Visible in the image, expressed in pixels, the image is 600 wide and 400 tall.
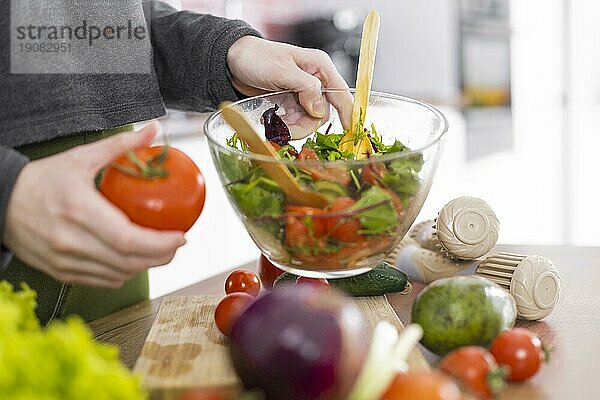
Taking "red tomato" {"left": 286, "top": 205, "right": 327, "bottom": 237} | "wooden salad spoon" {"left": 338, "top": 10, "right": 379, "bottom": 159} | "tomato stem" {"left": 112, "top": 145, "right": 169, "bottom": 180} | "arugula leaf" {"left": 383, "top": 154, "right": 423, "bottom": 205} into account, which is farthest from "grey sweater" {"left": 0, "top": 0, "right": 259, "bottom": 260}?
"arugula leaf" {"left": 383, "top": 154, "right": 423, "bottom": 205}

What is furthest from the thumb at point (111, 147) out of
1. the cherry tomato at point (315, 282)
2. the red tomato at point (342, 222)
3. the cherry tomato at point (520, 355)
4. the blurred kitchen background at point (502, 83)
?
the blurred kitchen background at point (502, 83)

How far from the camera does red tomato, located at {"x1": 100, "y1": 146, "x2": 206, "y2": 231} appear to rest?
0.85 metres

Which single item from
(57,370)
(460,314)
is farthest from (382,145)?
(57,370)

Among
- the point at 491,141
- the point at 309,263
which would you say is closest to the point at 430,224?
the point at 309,263

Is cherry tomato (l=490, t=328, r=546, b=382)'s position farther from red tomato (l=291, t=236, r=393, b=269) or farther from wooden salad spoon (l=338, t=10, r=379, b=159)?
wooden salad spoon (l=338, t=10, r=379, b=159)

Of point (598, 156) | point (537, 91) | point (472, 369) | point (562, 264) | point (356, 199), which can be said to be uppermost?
point (356, 199)

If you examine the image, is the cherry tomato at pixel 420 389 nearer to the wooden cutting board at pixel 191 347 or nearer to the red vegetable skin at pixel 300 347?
the red vegetable skin at pixel 300 347

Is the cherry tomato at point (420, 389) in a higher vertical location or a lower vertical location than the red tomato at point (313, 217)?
lower

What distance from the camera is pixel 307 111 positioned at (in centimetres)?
124

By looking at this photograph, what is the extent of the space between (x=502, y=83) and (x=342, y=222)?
10.6 ft

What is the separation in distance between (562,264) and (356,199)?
1.90 ft

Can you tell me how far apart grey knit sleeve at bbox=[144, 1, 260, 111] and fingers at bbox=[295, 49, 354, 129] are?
12cm

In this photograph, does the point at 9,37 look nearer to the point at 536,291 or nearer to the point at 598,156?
the point at 536,291

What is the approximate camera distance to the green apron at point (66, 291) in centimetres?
113
